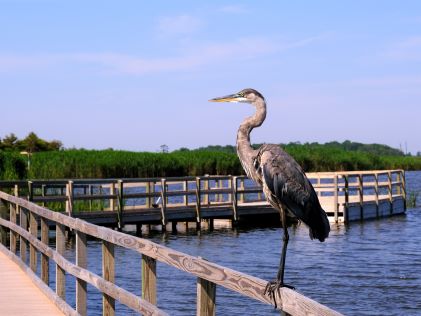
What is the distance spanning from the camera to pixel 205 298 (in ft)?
15.0

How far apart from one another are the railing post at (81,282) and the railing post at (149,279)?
1676 mm

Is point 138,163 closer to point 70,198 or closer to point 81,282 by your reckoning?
point 70,198

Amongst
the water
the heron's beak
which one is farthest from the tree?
the heron's beak

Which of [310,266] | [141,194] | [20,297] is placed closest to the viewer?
[20,297]

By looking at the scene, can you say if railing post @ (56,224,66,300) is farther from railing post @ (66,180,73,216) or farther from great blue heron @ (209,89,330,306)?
railing post @ (66,180,73,216)

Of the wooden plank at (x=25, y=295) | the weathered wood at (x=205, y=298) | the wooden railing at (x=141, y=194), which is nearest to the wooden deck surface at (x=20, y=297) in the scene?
the wooden plank at (x=25, y=295)

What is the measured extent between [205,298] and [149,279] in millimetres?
1045

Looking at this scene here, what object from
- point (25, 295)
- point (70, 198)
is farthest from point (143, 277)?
point (70, 198)

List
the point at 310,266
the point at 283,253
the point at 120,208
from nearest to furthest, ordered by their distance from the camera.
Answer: the point at 283,253
the point at 310,266
the point at 120,208

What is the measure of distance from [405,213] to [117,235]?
29.1 metres

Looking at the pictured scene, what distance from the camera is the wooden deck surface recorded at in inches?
298

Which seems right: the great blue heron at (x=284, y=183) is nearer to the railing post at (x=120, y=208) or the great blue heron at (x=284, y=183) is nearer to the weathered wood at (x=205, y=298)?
the weathered wood at (x=205, y=298)

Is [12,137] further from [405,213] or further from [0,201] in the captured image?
[0,201]

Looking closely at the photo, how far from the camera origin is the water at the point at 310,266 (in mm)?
13492
